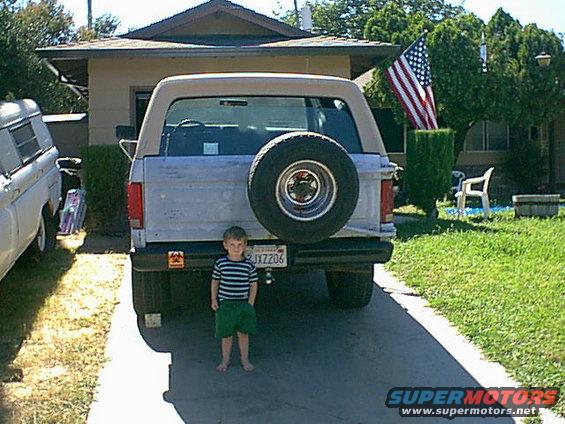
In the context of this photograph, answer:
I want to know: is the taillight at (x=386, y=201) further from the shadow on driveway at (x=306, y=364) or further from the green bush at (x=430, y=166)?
the green bush at (x=430, y=166)

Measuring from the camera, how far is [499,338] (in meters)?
5.88

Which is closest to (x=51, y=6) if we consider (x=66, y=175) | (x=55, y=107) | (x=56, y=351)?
(x=55, y=107)

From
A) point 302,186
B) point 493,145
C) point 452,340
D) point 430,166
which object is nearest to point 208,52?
point 430,166

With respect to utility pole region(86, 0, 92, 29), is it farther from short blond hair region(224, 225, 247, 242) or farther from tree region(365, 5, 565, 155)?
short blond hair region(224, 225, 247, 242)

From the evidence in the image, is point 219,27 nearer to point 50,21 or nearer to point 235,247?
point 235,247

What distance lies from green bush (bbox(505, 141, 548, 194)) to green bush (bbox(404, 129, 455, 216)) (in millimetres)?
7345

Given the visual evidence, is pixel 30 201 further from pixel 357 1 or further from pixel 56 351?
pixel 357 1

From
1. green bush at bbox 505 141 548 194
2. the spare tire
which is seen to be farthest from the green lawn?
green bush at bbox 505 141 548 194

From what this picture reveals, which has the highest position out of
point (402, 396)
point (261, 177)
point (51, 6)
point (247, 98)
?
point (51, 6)

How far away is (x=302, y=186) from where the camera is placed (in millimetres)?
5340

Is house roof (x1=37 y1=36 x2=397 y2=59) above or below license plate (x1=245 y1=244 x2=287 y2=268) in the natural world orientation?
above

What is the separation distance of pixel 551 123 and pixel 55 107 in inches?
680

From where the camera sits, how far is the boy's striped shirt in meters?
5.27

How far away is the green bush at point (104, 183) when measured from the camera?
36.6ft
